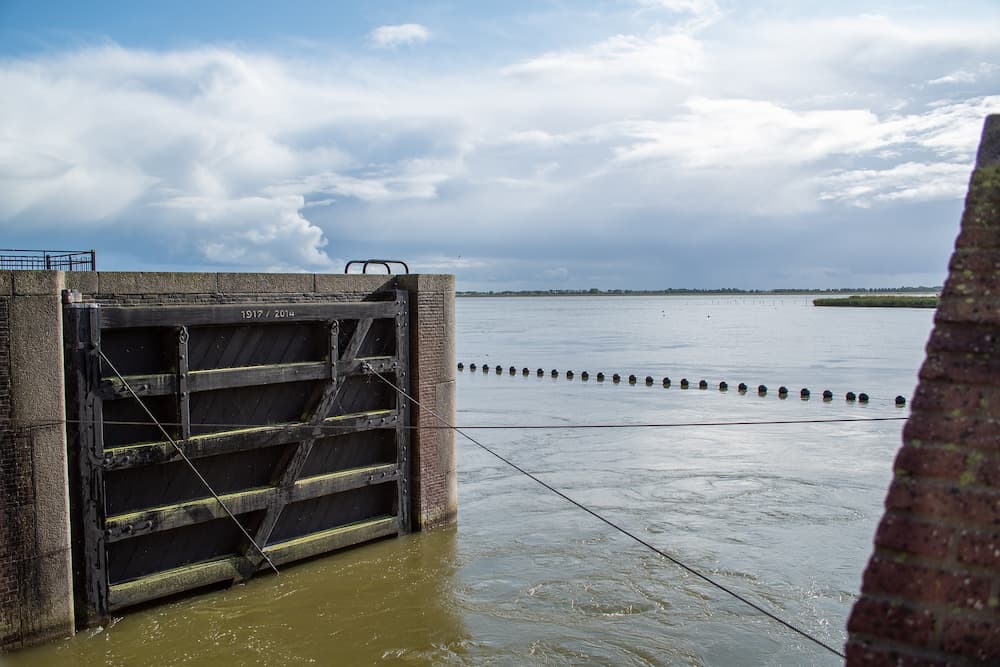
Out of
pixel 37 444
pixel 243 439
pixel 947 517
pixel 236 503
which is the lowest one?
pixel 236 503

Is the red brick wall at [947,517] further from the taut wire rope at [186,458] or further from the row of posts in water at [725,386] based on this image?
the row of posts in water at [725,386]

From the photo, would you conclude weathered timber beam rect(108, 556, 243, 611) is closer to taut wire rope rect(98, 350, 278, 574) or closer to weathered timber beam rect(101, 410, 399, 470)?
taut wire rope rect(98, 350, 278, 574)

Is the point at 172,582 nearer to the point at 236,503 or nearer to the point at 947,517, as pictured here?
the point at 236,503

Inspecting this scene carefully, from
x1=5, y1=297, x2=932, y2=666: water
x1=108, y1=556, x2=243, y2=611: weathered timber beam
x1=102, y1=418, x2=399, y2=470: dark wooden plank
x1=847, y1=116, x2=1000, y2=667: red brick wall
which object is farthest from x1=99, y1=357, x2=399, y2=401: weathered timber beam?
x1=847, y1=116, x2=1000, y2=667: red brick wall

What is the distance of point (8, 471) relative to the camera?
897 centimetres

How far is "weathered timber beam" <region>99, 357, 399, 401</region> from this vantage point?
9.99 m

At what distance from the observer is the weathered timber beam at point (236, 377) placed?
32.8 ft

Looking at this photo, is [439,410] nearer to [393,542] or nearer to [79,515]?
[393,542]

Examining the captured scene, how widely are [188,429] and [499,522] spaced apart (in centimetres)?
702

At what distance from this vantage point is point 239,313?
11.1 metres

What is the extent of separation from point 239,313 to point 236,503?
107 inches

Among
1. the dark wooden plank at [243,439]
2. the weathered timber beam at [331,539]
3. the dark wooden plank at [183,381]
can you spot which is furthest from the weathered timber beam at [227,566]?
the dark wooden plank at [183,381]

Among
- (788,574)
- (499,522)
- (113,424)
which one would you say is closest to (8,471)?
(113,424)

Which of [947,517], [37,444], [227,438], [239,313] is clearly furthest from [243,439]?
[947,517]
